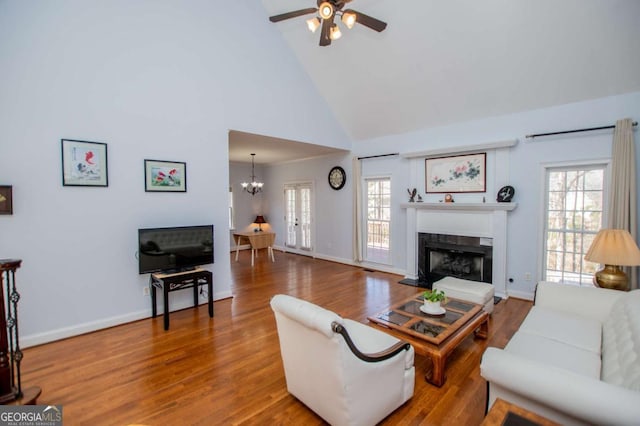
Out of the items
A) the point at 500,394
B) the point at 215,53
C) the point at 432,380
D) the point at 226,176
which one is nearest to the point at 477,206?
the point at 432,380

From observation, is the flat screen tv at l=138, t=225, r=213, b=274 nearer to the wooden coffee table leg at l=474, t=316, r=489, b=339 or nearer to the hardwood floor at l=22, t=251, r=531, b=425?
the hardwood floor at l=22, t=251, r=531, b=425

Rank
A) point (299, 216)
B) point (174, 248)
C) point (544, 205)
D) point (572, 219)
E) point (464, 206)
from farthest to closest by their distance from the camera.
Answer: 1. point (299, 216)
2. point (464, 206)
3. point (544, 205)
4. point (572, 219)
5. point (174, 248)

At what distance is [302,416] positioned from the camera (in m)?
2.10

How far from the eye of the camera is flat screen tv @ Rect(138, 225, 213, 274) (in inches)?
143

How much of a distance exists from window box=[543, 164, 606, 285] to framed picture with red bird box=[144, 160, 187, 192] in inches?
205

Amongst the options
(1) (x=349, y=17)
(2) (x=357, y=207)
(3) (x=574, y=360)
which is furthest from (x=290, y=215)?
(3) (x=574, y=360)

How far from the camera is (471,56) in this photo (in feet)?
13.3

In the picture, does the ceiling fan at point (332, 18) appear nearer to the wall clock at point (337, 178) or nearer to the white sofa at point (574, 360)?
the white sofa at point (574, 360)

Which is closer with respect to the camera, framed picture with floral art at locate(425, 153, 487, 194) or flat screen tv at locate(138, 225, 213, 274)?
flat screen tv at locate(138, 225, 213, 274)

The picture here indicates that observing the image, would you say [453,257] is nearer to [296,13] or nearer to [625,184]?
[625,184]

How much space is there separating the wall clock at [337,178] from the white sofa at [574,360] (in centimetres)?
453

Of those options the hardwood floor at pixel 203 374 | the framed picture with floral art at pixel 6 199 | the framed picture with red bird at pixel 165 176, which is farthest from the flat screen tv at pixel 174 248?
the framed picture with floral art at pixel 6 199

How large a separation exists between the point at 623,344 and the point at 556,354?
0.37 m

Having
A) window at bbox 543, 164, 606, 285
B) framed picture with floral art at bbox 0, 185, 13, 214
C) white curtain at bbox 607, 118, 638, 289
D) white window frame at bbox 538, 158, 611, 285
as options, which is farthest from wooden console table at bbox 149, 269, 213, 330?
white curtain at bbox 607, 118, 638, 289
